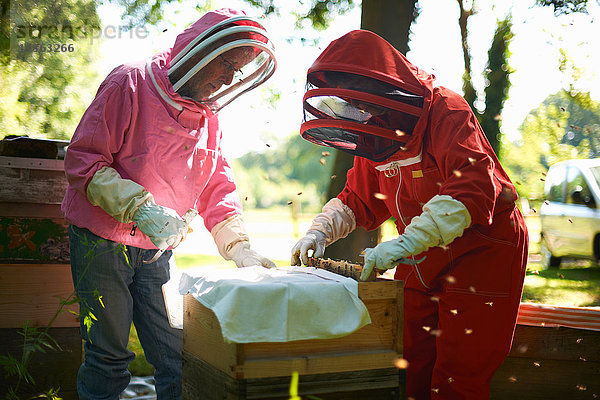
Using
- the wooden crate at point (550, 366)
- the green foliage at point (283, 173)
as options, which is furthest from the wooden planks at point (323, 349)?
the green foliage at point (283, 173)

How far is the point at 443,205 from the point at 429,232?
0.40ft

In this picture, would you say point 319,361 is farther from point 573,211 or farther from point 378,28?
point 573,211

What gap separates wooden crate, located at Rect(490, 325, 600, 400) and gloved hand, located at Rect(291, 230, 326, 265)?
1271 millimetres

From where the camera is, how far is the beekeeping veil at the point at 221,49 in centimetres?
239

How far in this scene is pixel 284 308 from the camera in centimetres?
177

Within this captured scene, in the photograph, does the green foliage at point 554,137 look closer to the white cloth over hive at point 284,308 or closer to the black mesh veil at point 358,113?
the black mesh veil at point 358,113

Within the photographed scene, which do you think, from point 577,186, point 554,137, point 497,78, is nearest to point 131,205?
point 497,78

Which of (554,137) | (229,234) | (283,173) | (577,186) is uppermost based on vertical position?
(283,173)

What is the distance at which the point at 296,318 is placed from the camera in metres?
1.79

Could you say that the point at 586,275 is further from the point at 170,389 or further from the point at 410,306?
the point at 170,389

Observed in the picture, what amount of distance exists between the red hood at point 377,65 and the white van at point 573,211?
618 cm

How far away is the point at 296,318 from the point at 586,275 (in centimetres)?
798

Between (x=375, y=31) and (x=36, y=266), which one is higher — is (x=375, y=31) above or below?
above

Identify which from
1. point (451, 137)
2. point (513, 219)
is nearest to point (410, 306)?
point (513, 219)
